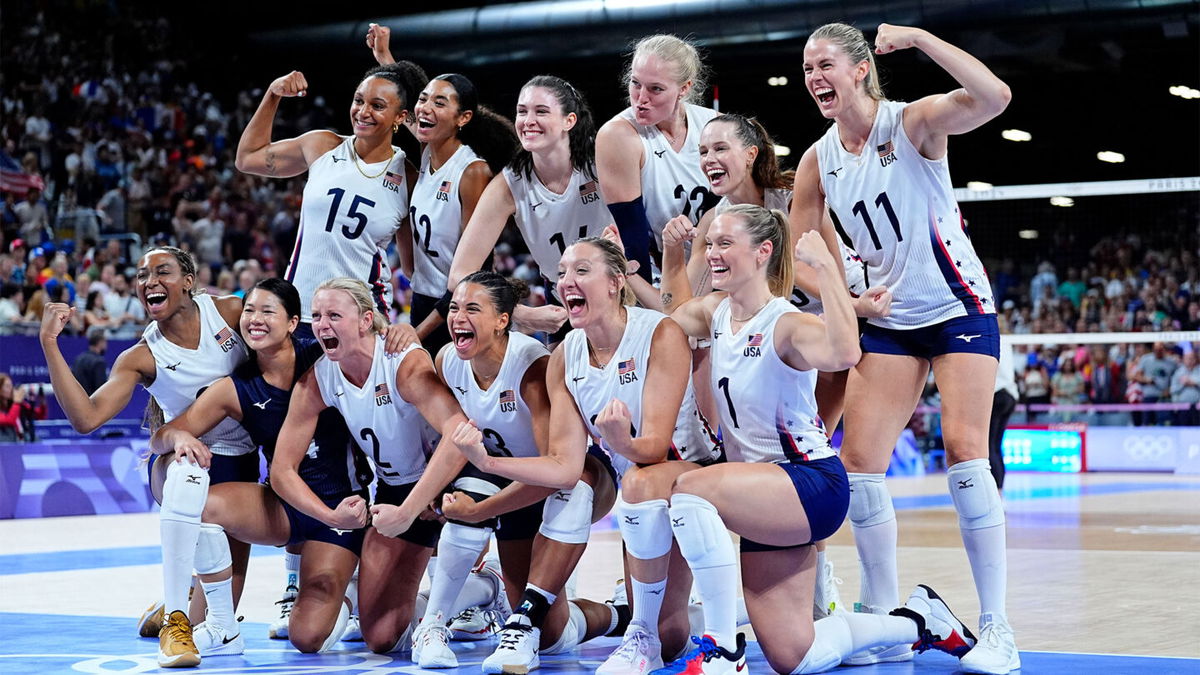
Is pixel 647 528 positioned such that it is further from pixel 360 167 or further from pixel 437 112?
pixel 360 167

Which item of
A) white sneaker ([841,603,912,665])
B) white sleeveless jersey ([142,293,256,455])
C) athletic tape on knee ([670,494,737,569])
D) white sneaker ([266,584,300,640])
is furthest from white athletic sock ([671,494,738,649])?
white sleeveless jersey ([142,293,256,455])

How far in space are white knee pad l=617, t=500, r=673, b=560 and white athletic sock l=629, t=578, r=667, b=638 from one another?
0.42 ft

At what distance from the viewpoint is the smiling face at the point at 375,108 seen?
620 centimetres

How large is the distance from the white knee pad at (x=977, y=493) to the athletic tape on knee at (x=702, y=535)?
100 cm

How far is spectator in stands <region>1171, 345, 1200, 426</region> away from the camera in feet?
59.1

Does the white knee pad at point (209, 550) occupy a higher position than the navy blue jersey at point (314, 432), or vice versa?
the navy blue jersey at point (314, 432)

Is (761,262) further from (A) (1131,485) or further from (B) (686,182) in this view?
(A) (1131,485)

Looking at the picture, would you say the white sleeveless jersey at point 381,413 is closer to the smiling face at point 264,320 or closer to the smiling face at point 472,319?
the smiling face at point 264,320

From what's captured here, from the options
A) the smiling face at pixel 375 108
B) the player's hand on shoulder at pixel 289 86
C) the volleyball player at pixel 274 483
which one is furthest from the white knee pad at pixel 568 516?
the player's hand on shoulder at pixel 289 86

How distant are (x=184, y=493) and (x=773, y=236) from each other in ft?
8.23

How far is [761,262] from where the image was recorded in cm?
471

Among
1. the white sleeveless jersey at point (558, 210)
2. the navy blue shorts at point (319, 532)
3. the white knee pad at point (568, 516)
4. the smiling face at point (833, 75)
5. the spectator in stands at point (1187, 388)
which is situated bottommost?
the spectator in stands at point (1187, 388)

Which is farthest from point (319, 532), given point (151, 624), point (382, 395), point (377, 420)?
point (151, 624)

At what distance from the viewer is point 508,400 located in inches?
207
